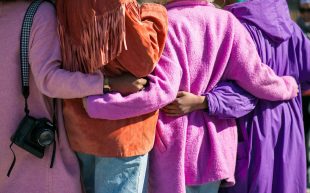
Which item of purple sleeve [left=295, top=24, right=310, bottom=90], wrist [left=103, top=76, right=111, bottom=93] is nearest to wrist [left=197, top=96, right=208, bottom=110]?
wrist [left=103, top=76, right=111, bottom=93]

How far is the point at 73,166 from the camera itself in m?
2.25

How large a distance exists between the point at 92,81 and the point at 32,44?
26 centimetres

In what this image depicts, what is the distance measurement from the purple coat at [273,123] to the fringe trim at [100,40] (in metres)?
0.73

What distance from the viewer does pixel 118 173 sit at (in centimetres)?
220

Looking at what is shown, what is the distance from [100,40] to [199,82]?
0.54m

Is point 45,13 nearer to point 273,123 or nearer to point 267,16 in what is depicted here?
point 267,16

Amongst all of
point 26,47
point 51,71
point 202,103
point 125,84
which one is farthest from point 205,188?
point 26,47

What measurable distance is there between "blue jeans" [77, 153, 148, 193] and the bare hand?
267 mm

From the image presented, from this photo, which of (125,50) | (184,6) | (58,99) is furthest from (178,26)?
(58,99)

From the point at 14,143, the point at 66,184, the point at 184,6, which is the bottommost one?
the point at 66,184

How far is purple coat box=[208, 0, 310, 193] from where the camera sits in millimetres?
2576

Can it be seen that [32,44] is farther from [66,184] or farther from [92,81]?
[66,184]

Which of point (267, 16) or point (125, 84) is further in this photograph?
point (267, 16)

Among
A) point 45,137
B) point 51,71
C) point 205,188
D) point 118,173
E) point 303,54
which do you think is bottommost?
point 205,188
